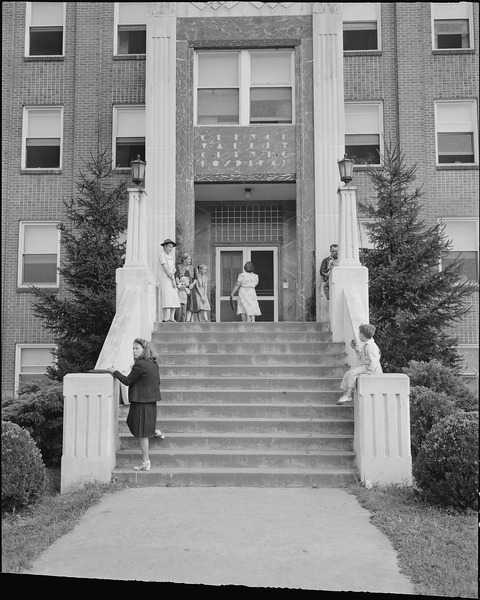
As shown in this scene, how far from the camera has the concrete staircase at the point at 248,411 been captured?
8508mm

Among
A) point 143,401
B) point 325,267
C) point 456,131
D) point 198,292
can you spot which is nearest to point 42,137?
point 198,292

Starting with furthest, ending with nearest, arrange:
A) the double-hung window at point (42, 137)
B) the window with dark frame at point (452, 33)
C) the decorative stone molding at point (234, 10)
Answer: the double-hung window at point (42, 137)
the window with dark frame at point (452, 33)
the decorative stone molding at point (234, 10)

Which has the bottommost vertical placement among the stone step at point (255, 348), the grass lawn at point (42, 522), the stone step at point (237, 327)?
the grass lawn at point (42, 522)

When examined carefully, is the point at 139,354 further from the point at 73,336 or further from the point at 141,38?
the point at 141,38

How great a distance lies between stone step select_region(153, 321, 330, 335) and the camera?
12273mm

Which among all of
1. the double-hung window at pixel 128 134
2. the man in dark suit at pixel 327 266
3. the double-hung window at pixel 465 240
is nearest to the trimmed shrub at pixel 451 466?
the man in dark suit at pixel 327 266

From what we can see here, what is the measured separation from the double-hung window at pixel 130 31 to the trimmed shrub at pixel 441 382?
14.0 meters

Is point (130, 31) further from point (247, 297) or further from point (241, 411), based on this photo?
point (241, 411)

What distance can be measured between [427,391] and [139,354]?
4560 millimetres

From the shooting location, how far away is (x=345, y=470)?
339 inches

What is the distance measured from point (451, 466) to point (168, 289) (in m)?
7.26

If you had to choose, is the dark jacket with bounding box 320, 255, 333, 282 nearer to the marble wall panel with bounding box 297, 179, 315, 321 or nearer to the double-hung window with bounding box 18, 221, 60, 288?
the marble wall panel with bounding box 297, 179, 315, 321

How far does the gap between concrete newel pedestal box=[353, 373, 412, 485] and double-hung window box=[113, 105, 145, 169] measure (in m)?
14.0

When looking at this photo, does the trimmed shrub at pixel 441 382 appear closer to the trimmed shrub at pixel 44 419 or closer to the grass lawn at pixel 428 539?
the grass lawn at pixel 428 539
